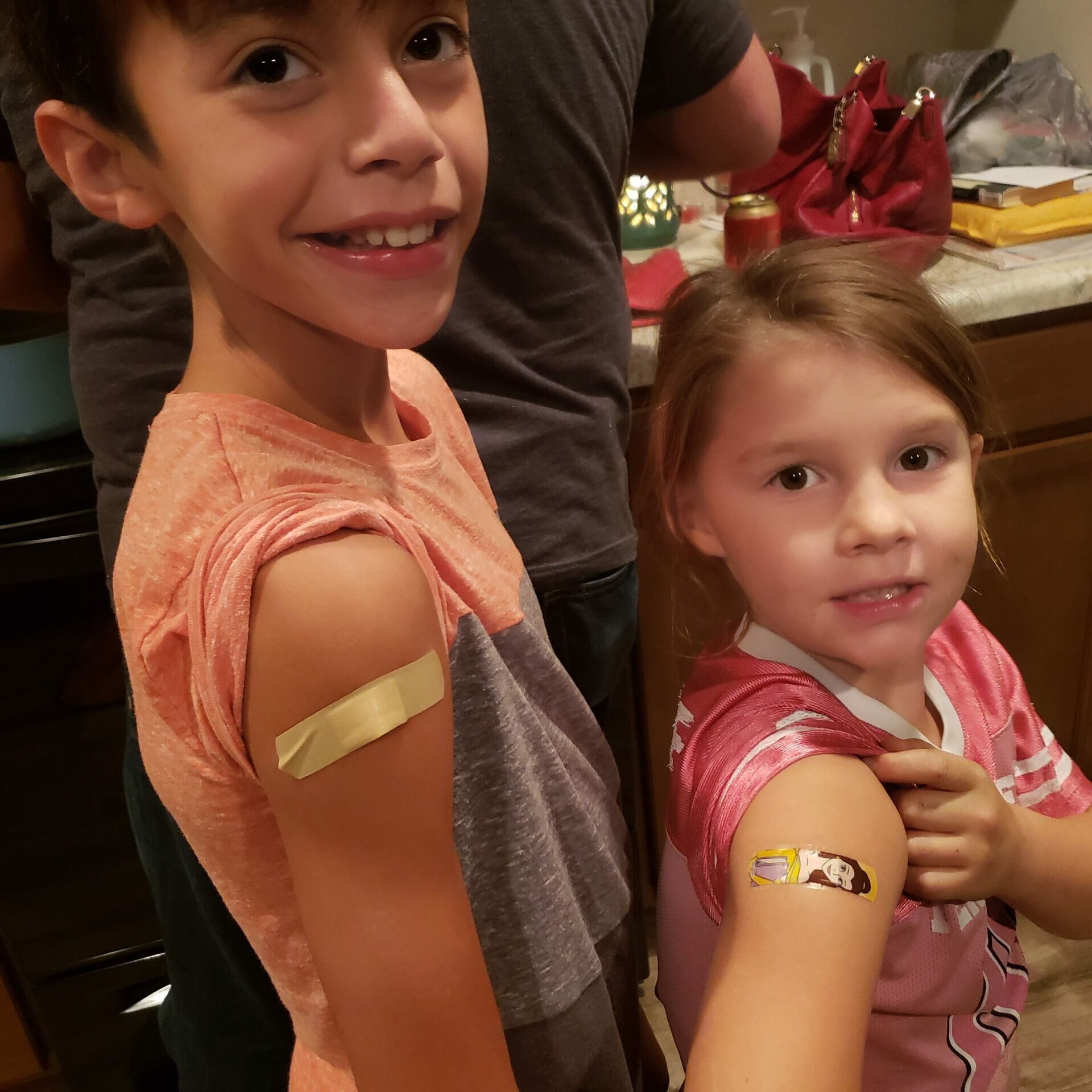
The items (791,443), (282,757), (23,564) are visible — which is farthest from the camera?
(23,564)

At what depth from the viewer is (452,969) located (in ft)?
1.60

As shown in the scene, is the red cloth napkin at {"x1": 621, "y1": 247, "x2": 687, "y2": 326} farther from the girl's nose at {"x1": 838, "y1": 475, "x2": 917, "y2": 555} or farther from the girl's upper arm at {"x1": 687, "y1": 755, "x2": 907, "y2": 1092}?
the girl's upper arm at {"x1": 687, "y1": 755, "x2": 907, "y2": 1092}

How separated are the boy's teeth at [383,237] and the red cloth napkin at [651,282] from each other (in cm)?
75

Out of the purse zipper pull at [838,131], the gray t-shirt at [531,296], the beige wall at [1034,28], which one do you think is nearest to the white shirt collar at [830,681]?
the gray t-shirt at [531,296]

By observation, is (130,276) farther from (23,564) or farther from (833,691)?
(833,691)

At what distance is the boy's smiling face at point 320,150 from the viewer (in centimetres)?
44

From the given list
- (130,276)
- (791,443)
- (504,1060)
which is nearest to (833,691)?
(791,443)

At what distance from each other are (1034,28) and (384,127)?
1780mm

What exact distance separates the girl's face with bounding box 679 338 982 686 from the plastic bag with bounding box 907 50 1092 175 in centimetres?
119

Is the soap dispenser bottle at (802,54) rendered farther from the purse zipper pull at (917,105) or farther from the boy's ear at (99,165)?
the boy's ear at (99,165)

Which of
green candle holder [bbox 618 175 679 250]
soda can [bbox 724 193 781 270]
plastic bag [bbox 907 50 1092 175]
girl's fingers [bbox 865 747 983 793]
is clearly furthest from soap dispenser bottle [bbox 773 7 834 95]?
girl's fingers [bbox 865 747 983 793]

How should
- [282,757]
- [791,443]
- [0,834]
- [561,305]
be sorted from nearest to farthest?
[282,757] < [791,443] < [561,305] < [0,834]

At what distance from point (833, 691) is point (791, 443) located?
7.4 inches

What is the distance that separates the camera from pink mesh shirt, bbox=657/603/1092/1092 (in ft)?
2.20
